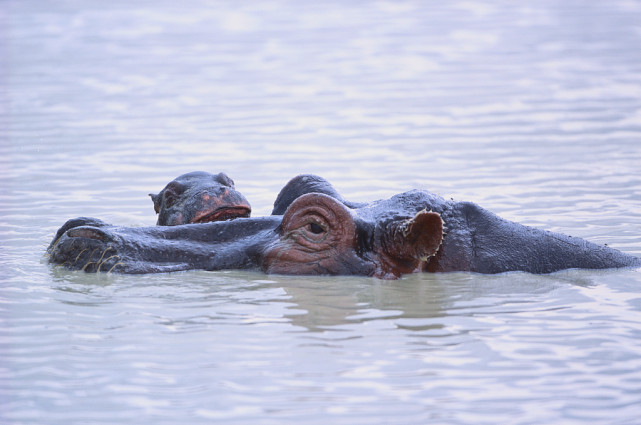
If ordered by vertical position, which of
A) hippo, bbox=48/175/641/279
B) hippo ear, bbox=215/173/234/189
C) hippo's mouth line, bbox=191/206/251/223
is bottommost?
hippo, bbox=48/175/641/279

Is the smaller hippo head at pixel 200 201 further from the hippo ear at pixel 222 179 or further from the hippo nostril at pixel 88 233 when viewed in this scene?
the hippo nostril at pixel 88 233

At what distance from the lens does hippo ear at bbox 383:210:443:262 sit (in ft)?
22.2

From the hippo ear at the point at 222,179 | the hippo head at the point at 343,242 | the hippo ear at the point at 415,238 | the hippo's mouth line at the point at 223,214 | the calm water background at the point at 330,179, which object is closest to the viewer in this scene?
the calm water background at the point at 330,179

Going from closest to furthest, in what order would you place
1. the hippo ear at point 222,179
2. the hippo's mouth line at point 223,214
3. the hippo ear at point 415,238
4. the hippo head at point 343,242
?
the hippo ear at point 415,238
the hippo head at point 343,242
the hippo's mouth line at point 223,214
the hippo ear at point 222,179

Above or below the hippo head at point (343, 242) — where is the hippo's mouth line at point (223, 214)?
above

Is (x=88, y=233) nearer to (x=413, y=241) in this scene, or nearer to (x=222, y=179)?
(x=222, y=179)

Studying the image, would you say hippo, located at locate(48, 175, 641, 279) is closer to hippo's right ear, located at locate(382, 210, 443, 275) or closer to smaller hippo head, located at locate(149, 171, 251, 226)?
hippo's right ear, located at locate(382, 210, 443, 275)

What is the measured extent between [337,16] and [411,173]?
48.7ft

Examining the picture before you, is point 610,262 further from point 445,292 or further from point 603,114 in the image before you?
point 603,114

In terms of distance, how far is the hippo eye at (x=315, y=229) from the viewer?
7.06m

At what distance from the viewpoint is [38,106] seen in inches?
627

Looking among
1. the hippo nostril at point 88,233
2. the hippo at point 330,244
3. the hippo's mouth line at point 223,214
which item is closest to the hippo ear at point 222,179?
the hippo's mouth line at point 223,214

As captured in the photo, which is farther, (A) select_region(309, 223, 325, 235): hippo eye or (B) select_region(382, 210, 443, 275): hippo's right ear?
(A) select_region(309, 223, 325, 235): hippo eye

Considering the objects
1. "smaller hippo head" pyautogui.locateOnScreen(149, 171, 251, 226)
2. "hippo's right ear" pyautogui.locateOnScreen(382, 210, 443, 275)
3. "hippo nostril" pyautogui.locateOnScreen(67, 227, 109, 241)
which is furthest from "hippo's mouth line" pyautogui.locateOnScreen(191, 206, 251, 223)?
"hippo's right ear" pyautogui.locateOnScreen(382, 210, 443, 275)
